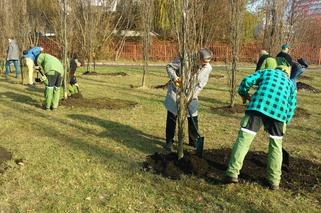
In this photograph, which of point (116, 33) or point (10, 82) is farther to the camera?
point (116, 33)

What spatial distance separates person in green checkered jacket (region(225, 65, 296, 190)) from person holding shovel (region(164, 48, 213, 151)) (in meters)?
1.05

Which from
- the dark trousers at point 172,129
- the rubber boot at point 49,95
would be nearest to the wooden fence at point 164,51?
the rubber boot at point 49,95

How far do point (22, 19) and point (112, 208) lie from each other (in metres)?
13.2

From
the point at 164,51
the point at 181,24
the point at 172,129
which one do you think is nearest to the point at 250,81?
the point at 181,24

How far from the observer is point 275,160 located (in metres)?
4.37

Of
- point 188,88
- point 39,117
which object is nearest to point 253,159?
point 188,88

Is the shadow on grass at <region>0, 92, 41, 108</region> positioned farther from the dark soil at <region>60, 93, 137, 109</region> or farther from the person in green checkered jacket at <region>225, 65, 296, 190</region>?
the person in green checkered jacket at <region>225, 65, 296, 190</region>

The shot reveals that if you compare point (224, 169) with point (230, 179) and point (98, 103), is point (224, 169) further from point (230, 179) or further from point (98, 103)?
point (98, 103)

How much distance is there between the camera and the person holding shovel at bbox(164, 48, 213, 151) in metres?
5.32

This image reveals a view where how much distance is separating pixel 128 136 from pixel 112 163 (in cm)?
152

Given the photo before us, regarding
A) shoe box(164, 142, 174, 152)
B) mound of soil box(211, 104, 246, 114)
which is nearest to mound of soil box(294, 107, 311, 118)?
mound of soil box(211, 104, 246, 114)

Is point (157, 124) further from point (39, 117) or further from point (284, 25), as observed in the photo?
point (284, 25)

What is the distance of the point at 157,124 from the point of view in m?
7.80

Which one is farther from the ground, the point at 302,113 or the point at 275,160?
the point at 275,160
